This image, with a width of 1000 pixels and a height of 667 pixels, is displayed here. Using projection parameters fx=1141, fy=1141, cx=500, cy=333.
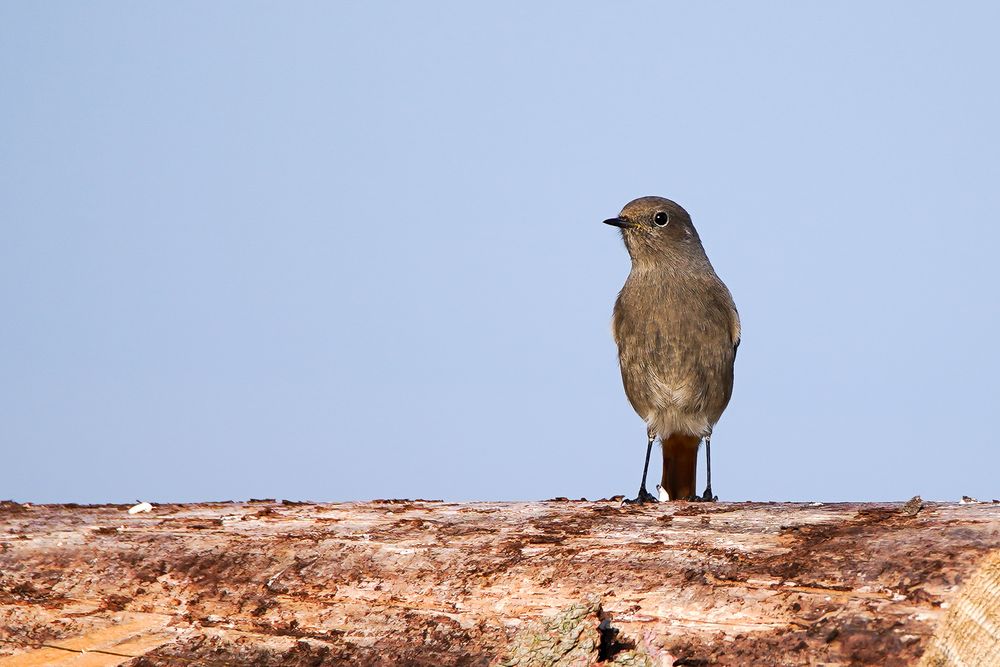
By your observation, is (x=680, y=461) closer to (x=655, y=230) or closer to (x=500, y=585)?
(x=655, y=230)

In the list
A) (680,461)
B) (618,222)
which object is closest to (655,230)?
(618,222)

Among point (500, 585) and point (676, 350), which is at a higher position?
point (676, 350)

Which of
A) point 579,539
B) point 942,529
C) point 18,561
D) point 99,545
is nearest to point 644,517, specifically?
point 579,539

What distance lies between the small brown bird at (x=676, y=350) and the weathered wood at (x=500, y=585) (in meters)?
1.83

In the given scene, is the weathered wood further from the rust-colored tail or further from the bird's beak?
the bird's beak

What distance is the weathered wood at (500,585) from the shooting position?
3410 millimetres

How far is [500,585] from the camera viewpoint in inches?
150

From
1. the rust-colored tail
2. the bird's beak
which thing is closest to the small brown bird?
the rust-colored tail

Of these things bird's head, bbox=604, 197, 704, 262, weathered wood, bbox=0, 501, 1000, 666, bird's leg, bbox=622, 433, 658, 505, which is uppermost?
bird's head, bbox=604, 197, 704, 262

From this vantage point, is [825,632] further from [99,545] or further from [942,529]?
[99,545]

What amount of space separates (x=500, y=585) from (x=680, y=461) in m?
3.00

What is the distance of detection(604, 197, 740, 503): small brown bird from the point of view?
20.9 ft

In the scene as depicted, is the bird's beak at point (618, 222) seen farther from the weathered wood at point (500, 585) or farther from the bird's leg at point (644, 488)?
the weathered wood at point (500, 585)

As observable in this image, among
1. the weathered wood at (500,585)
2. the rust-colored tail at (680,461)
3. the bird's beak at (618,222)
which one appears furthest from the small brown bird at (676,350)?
the weathered wood at (500,585)
